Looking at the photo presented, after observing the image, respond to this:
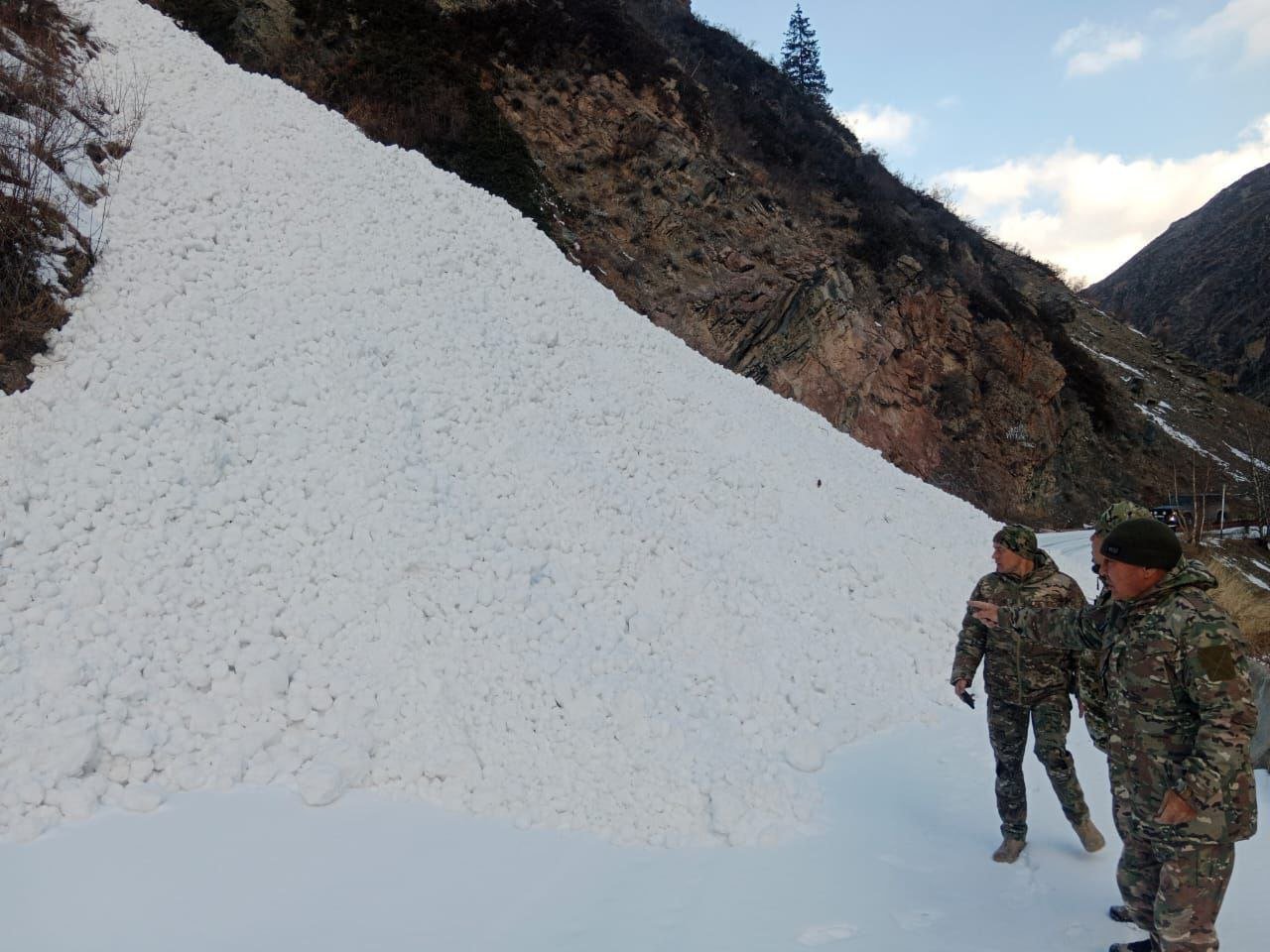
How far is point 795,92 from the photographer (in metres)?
37.9

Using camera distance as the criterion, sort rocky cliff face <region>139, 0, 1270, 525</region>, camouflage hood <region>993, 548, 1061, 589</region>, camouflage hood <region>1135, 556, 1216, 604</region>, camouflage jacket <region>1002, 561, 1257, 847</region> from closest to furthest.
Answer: camouflage jacket <region>1002, 561, 1257, 847</region>
camouflage hood <region>1135, 556, 1216, 604</region>
camouflage hood <region>993, 548, 1061, 589</region>
rocky cliff face <region>139, 0, 1270, 525</region>

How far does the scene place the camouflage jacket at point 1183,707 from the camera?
2932 millimetres

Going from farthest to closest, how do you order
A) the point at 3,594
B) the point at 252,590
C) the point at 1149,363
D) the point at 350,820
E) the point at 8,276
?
the point at 1149,363 < the point at 8,276 < the point at 252,590 < the point at 3,594 < the point at 350,820

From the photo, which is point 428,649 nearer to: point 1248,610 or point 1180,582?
point 1180,582

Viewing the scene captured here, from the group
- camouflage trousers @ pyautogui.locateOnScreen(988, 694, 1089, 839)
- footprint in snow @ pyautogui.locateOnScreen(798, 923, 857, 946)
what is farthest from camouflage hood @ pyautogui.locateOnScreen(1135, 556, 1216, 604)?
footprint in snow @ pyautogui.locateOnScreen(798, 923, 857, 946)

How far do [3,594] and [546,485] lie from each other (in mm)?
4309

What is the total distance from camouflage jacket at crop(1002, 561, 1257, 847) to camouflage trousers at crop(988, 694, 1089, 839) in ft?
3.65

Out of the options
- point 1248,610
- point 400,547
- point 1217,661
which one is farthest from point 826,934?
point 1248,610

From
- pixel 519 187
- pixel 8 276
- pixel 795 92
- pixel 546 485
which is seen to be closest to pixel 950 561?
pixel 546 485

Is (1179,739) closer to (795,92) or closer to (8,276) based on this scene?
(8,276)

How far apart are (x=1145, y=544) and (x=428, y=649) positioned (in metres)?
4.44

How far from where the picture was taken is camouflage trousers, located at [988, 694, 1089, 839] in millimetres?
4422

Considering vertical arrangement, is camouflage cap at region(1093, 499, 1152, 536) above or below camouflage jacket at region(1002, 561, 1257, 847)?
above

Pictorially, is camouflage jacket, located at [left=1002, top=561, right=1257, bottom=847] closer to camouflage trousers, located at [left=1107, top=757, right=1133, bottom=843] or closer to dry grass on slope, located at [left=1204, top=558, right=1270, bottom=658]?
camouflage trousers, located at [left=1107, top=757, right=1133, bottom=843]
